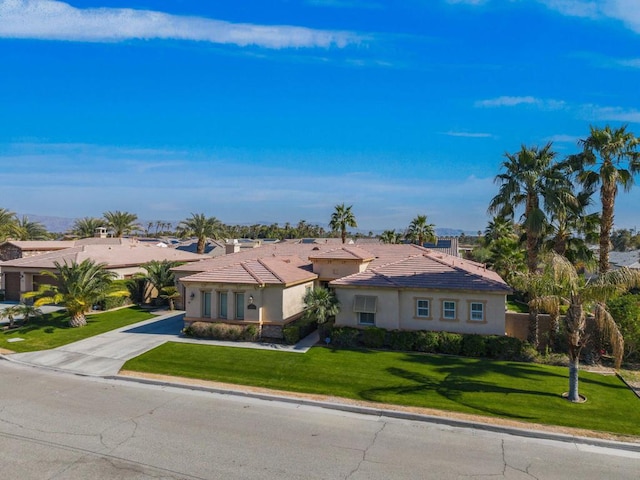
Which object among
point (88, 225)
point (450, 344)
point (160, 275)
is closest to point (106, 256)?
point (160, 275)

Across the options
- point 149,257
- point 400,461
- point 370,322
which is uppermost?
point 149,257

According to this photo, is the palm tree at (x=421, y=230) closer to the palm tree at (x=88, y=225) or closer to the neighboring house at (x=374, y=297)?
the neighboring house at (x=374, y=297)

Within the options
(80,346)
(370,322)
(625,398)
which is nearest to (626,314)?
(625,398)

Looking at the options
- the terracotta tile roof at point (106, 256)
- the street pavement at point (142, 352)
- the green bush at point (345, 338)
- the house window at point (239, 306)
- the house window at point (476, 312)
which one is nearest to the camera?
the street pavement at point (142, 352)

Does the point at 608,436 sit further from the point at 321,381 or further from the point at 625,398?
the point at 321,381

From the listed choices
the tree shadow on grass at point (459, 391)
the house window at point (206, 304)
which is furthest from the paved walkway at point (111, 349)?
the tree shadow on grass at point (459, 391)

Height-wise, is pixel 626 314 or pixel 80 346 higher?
pixel 626 314

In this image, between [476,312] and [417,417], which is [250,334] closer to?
[417,417]

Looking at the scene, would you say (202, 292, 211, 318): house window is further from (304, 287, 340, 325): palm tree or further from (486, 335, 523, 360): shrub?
(486, 335, 523, 360): shrub
